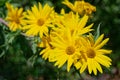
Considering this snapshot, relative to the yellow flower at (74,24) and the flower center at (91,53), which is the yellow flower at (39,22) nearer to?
the yellow flower at (74,24)

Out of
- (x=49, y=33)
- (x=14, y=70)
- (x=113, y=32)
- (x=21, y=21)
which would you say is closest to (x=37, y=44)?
(x=49, y=33)

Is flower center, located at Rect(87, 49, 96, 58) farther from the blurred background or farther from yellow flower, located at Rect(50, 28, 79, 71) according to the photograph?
the blurred background

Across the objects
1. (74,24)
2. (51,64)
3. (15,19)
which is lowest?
(51,64)

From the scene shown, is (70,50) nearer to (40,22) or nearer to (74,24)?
(74,24)

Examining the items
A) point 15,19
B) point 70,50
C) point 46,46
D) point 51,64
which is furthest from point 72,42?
point 51,64

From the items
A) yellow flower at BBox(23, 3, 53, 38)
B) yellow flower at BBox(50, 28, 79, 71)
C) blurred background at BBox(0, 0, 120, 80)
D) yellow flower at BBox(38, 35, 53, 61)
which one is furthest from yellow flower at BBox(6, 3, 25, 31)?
blurred background at BBox(0, 0, 120, 80)

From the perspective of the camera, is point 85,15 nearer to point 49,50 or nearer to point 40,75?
point 49,50
